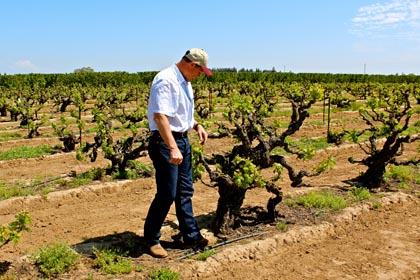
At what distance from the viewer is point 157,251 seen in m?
5.12

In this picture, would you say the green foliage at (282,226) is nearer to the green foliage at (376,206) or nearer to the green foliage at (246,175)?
the green foliage at (246,175)

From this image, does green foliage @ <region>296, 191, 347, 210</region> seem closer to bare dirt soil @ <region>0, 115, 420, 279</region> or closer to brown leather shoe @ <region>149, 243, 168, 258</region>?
bare dirt soil @ <region>0, 115, 420, 279</region>

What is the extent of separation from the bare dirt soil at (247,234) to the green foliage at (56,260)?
0.09 metres

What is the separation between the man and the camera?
453 centimetres

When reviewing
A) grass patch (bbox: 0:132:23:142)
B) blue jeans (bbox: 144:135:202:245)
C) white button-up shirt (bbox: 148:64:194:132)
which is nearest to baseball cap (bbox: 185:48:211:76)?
white button-up shirt (bbox: 148:64:194:132)

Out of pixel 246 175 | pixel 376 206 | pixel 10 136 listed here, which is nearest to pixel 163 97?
pixel 246 175

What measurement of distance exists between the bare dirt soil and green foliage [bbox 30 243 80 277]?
90 mm

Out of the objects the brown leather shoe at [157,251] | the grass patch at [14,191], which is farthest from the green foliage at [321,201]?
the grass patch at [14,191]

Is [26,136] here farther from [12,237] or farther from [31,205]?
[12,237]

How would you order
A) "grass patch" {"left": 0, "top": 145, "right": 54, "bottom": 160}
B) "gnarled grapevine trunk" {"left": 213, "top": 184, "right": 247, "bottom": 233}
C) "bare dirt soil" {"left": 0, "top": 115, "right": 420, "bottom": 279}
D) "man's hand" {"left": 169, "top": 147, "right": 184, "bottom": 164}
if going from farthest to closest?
1. "grass patch" {"left": 0, "top": 145, "right": 54, "bottom": 160}
2. "gnarled grapevine trunk" {"left": 213, "top": 184, "right": 247, "bottom": 233}
3. "bare dirt soil" {"left": 0, "top": 115, "right": 420, "bottom": 279}
4. "man's hand" {"left": 169, "top": 147, "right": 184, "bottom": 164}

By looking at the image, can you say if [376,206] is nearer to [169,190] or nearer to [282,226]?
[282,226]

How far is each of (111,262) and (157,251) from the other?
54 cm

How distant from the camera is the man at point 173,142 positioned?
4527 mm

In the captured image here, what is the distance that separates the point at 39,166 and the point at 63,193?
3.08 m
